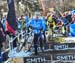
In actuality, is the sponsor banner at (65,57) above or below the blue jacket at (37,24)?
below

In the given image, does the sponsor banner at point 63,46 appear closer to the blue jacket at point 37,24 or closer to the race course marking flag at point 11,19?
the blue jacket at point 37,24

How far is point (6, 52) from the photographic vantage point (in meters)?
3.20

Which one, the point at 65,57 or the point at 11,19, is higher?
the point at 11,19

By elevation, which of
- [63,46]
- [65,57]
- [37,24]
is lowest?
[65,57]

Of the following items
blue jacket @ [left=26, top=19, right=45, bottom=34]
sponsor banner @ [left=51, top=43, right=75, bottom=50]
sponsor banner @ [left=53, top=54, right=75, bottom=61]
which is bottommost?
sponsor banner @ [left=53, top=54, right=75, bottom=61]

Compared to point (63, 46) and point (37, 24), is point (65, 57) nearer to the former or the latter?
point (63, 46)

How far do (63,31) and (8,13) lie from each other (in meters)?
0.71

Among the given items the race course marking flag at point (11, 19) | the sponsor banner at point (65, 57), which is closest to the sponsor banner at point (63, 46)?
the sponsor banner at point (65, 57)

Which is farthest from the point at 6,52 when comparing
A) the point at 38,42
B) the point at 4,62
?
the point at 38,42

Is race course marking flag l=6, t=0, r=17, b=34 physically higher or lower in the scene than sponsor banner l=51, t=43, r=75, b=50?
higher

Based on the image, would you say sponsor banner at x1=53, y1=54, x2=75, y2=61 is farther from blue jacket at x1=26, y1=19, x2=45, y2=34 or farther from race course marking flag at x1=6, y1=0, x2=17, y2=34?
race course marking flag at x1=6, y1=0, x2=17, y2=34

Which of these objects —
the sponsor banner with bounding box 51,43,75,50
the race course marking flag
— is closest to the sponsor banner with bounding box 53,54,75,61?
the sponsor banner with bounding box 51,43,75,50

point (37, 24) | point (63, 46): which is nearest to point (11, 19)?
point (37, 24)

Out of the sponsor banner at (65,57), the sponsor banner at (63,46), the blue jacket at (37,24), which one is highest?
the blue jacket at (37,24)
